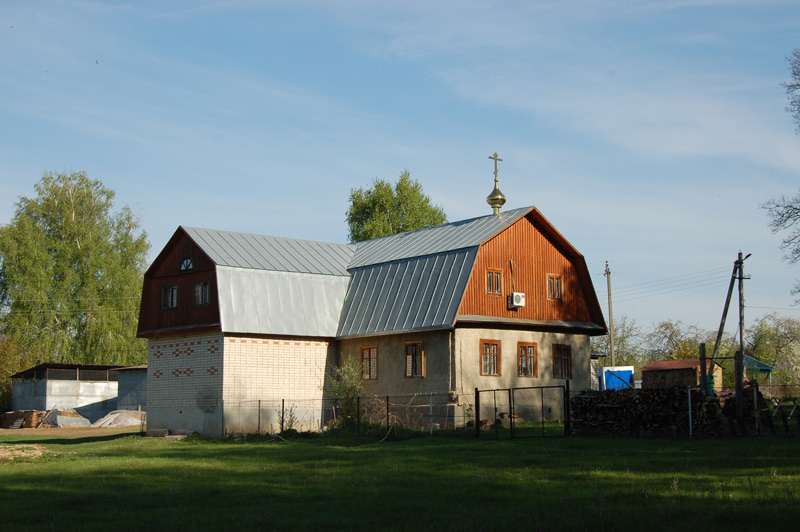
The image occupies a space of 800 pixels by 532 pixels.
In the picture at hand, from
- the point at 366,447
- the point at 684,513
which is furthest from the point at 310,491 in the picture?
the point at 366,447

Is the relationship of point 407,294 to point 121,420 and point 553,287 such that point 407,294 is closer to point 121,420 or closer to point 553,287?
point 553,287

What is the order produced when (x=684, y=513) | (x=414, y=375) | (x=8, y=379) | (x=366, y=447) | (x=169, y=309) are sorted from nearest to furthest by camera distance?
(x=684, y=513) < (x=366, y=447) < (x=414, y=375) < (x=169, y=309) < (x=8, y=379)

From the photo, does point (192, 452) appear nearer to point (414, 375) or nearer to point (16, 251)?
point (414, 375)

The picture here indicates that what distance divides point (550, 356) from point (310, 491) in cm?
1882

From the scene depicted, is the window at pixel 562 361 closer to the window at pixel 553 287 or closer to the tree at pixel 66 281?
the window at pixel 553 287

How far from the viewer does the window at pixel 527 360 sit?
30.7m

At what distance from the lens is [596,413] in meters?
23.5

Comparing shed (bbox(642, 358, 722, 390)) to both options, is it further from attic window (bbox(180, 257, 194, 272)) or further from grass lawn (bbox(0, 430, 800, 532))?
grass lawn (bbox(0, 430, 800, 532))

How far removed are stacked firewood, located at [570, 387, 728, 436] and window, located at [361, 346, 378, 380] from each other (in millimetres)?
9348

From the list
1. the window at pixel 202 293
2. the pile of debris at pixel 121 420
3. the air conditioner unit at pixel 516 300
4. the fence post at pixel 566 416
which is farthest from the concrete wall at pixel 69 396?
the fence post at pixel 566 416

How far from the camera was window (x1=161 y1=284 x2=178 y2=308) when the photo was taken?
109 ft

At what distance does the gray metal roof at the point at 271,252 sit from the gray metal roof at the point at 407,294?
188 cm

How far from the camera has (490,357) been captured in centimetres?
2973

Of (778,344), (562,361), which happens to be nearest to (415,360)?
(562,361)
